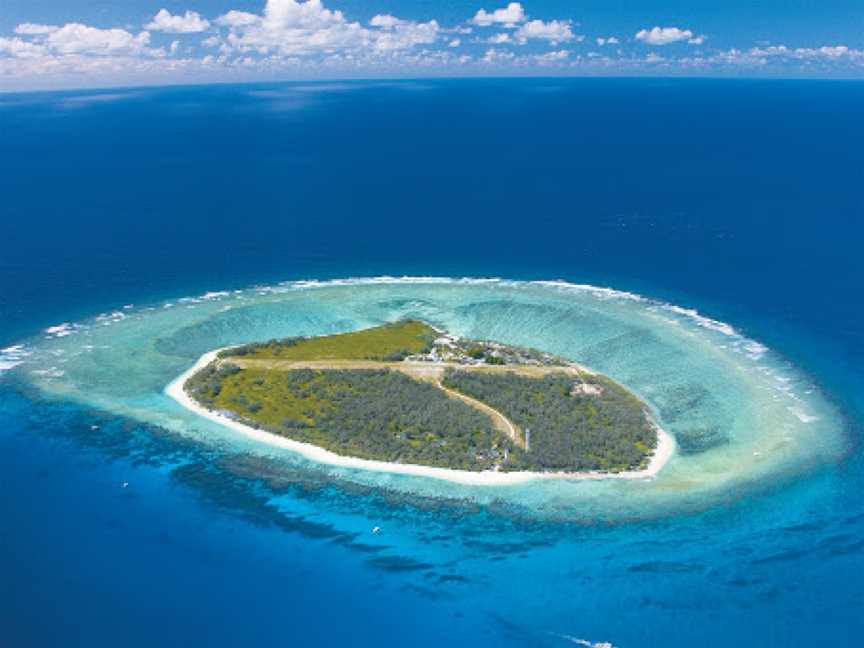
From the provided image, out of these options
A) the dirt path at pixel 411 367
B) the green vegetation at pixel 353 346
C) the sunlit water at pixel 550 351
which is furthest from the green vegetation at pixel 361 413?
the green vegetation at pixel 353 346

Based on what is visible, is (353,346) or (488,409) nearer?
(488,409)

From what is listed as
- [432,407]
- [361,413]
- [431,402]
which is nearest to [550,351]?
[431,402]

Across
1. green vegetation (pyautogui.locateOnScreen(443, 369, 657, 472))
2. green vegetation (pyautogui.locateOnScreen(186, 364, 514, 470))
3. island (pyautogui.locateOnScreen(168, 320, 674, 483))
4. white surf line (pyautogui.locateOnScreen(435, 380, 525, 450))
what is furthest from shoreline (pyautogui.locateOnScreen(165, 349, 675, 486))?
white surf line (pyautogui.locateOnScreen(435, 380, 525, 450))

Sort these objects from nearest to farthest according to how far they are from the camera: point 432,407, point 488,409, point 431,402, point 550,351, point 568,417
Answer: point 568,417 < point 432,407 < point 488,409 < point 431,402 < point 550,351

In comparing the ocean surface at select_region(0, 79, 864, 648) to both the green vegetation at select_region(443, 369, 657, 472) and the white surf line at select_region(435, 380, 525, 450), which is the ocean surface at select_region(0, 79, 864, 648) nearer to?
the green vegetation at select_region(443, 369, 657, 472)

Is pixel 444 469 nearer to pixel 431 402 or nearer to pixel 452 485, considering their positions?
pixel 452 485

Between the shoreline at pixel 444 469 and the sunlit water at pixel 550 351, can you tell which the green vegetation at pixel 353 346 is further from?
the shoreline at pixel 444 469

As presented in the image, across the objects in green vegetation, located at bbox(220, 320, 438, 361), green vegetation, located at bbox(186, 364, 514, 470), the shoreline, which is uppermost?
→ green vegetation, located at bbox(220, 320, 438, 361)
